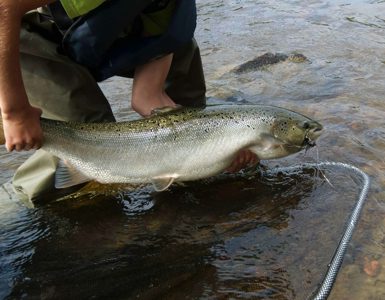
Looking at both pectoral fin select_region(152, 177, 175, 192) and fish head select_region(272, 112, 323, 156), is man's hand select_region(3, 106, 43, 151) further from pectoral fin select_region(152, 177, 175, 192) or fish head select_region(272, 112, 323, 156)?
fish head select_region(272, 112, 323, 156)

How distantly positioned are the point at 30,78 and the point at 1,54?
847 mm

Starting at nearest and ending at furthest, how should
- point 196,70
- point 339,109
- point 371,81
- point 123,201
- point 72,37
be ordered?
point 72,37 < point 123,201 < point 196,70 < point 339,109 < point 371,81

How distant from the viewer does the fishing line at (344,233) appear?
2.30 m

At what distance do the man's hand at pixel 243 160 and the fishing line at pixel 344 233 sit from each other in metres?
0.37

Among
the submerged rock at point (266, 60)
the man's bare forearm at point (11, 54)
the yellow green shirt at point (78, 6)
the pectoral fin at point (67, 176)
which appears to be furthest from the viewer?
the submerged rock at point (266, 60)

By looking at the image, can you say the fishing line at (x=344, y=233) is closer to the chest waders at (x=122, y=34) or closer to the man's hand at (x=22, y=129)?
the chest waders at (x=122, y=34)

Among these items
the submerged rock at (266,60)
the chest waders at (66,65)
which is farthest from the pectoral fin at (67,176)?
the submerged rock at (266,60)

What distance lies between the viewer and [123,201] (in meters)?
3.35

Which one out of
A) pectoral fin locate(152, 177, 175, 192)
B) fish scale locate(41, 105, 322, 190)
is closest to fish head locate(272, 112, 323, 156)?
fish scale locate(41, 105, 322, 190)

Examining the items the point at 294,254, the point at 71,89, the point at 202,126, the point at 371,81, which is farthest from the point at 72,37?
the point at 371,81

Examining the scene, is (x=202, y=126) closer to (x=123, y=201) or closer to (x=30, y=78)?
(x=123, y=201)

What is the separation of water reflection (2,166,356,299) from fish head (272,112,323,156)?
346 mm

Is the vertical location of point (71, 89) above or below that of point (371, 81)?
above

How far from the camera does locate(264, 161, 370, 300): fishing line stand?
7.54 ft
